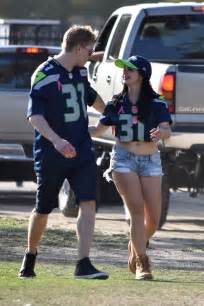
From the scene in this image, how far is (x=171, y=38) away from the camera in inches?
561

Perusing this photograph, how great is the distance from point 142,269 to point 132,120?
110cm

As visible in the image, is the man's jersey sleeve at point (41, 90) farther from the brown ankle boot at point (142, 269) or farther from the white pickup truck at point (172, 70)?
the white pickup truck at point (172, 70)

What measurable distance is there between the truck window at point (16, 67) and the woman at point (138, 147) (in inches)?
283

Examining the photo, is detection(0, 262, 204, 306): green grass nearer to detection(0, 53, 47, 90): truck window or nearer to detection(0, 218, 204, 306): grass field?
detection(0, 218, 204, 306): grass field

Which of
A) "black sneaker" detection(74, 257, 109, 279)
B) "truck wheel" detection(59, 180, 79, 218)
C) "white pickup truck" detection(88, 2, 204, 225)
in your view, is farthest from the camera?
"truck wheel" detection(59, 180, 79, 218)

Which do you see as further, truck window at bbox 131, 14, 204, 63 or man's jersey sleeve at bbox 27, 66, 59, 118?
truck window at bbox 131, 14, 204, 63

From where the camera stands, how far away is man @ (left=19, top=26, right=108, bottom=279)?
30.0ft

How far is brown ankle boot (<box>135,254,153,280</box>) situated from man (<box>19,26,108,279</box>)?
1.05 ft

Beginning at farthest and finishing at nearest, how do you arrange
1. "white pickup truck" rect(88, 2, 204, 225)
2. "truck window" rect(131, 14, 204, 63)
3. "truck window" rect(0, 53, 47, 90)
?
1. "truck window" rect(0, 53, 47, 90)
2. "truck window" rect(131, 14, 204, 63)
3. "white pickup truck" rect(88, 2, 204, 225)

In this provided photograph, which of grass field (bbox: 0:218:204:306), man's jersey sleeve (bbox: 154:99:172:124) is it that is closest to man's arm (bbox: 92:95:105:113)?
man's jersey sleeve (bbox: 154:99:172:124)

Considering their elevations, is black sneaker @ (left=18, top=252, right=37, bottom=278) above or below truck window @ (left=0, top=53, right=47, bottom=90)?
below

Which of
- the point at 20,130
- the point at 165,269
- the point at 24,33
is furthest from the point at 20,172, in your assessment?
→ the point at 24,33

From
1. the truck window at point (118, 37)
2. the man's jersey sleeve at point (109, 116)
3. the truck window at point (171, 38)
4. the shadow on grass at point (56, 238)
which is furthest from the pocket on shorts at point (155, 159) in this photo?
the truck window at point (118, 37)

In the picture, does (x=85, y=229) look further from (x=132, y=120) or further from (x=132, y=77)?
(x=132, y=77)
